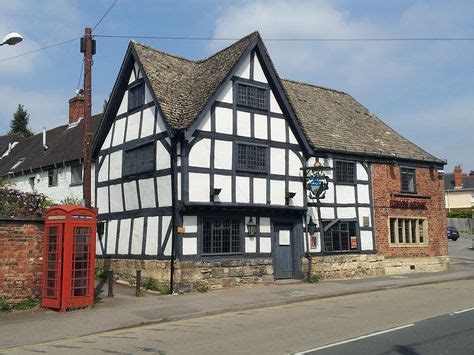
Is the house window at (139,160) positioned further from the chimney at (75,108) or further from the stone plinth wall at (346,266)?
the chimney at (75,108)

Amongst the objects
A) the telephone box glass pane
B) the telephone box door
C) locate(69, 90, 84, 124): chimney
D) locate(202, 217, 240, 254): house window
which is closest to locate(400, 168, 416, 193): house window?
locate(202, 217, 240, 254): house window

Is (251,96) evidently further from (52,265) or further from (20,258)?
(20,258)

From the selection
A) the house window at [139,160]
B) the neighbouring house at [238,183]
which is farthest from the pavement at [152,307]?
the house window at [139,160]

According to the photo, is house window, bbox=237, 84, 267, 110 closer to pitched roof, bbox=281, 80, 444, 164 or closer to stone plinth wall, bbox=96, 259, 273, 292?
pitched roof, bbox=281, 80, 444, 164

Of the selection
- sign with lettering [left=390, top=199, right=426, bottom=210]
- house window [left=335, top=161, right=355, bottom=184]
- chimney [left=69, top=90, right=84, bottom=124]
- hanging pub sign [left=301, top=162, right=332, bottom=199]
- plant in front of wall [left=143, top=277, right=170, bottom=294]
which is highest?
chimney [left=69, top=90, right=84, bottom=124]

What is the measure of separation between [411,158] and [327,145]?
17.7 feet

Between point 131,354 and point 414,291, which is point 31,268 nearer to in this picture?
point 131,354

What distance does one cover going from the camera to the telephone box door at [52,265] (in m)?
13.4

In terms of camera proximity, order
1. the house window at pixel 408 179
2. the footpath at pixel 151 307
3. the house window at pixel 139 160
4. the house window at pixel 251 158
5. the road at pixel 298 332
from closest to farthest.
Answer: the road at pixel 298 332 → the footpath at pixel 151 307 → the house window at pixel 251 158 → the house window at pixel 139 160 → the house window at pixel 408 179

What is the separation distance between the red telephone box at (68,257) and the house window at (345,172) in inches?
486

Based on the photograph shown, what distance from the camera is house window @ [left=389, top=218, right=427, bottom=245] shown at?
80.3 feet

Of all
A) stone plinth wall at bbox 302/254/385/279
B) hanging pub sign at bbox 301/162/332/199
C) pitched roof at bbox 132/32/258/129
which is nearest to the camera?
pitched roof at bbox 132/32/258/129

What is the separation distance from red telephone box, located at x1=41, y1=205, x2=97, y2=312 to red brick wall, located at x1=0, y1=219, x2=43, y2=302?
285mm

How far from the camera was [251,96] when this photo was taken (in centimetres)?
2012
